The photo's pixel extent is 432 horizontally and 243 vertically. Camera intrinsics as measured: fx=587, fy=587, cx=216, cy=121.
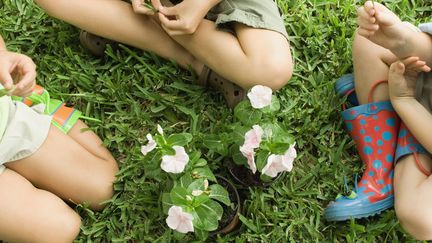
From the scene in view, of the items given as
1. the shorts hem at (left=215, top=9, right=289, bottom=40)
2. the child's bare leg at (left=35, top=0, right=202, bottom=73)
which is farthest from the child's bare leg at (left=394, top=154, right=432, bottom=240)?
the child's bare leg at (left=35, top=0, right=202, bottom=73)

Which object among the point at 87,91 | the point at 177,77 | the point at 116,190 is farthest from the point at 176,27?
the point at 116,190

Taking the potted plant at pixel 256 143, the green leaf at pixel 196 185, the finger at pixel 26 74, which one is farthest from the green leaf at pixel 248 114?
the finger at pixel 26 74

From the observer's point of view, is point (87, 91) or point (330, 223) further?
point (87, 91)

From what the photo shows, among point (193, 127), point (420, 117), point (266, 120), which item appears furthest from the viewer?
point (193, 127)

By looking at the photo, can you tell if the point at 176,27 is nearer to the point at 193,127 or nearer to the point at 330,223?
the point at 193,127

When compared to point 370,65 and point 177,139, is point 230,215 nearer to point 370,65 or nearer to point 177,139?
point 177,139

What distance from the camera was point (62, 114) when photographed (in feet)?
6.05

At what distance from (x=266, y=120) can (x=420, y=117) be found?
48cm

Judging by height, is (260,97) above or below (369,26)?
below

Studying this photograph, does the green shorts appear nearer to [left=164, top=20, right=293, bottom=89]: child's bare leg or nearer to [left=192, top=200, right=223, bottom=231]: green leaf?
[left=164, top=20, right=293, bottom=89]: child's bare leg

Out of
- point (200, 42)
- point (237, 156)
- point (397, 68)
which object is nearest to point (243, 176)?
point (237, 156)

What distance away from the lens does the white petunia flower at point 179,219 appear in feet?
4.75

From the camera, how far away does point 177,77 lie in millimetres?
1989

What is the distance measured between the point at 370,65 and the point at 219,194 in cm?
66
